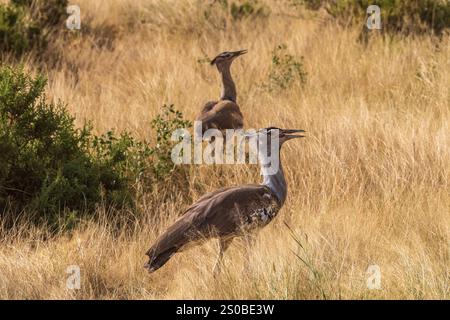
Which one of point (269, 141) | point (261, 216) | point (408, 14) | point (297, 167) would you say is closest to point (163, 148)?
point (297, 167)

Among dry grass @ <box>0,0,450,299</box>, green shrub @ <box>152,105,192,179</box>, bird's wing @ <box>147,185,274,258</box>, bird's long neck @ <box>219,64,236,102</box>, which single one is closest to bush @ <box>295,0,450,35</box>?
dry grass @ <box>0,0,450,299</box>


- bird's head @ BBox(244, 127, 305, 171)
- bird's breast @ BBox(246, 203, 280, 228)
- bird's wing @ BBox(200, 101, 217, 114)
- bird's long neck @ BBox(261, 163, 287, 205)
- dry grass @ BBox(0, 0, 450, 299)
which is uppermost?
bird's head @ BBox(244, 127, 305, 171)

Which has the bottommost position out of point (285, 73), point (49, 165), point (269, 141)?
point (285, 73)

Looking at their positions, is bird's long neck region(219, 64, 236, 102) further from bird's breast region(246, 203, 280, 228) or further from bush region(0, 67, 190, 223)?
bird's breast region(246, 203, 280, 228)

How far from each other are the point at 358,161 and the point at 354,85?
2217 millimetres

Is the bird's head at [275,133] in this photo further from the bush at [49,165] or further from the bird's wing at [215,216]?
the bush at [49,165]

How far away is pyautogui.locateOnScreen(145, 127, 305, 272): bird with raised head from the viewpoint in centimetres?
570

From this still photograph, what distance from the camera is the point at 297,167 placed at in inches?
295

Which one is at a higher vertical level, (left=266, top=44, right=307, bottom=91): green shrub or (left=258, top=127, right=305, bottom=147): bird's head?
(left=258, top=127, right=305, bottom=147): bird's head

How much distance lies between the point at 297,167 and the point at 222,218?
1723mm

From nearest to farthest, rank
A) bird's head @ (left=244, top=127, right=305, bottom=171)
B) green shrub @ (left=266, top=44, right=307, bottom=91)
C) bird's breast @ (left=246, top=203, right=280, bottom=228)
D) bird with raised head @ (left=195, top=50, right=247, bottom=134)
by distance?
bird's breast @ (left=246, top=203, right=280, bottom=228)
bird's head @ (left=244, top=127, right=305, bottom=171)
bird with raised head @ (left=195, top=50, right=247, bottom=134)
green shrub @ (left=266, top=44, right=307, bottom=91)

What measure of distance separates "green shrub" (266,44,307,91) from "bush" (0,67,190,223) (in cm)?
243

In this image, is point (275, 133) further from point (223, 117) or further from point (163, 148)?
point (223, 117)
